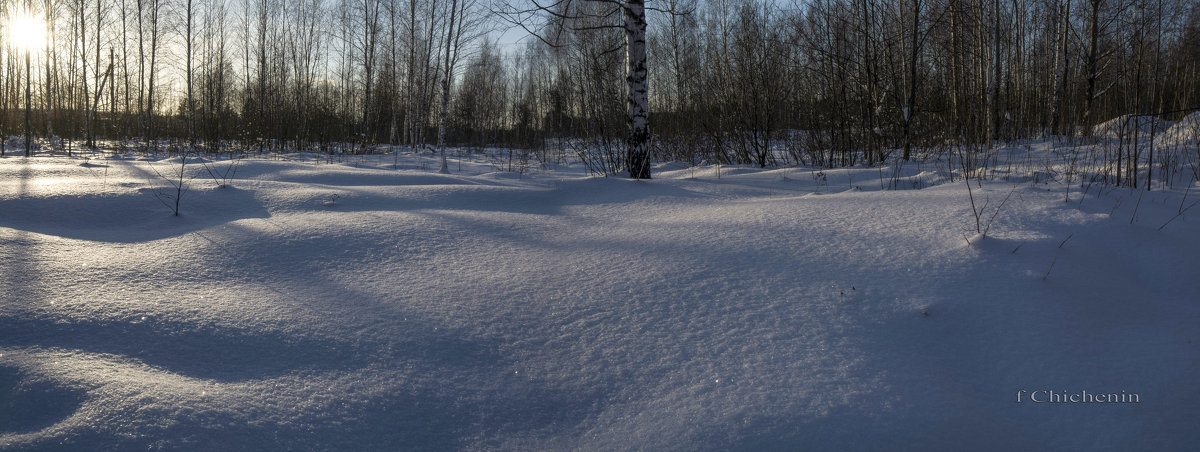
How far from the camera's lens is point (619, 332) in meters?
1.51

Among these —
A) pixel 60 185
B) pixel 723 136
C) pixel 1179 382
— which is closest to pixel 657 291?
pixel 1179 382

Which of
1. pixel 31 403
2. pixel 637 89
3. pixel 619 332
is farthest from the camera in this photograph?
pixel 637 89

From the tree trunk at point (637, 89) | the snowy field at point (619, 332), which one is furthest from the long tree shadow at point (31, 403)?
the tree trunk at point (637, 89)

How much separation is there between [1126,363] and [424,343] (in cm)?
177

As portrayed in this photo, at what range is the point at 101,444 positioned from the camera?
1.01m

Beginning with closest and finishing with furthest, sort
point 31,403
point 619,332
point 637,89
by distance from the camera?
1. point 31,403
2. point 619,332
3. point 637,89

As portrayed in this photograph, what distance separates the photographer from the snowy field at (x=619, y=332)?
3.73ft

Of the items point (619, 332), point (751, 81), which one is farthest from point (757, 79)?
point (619, 332)

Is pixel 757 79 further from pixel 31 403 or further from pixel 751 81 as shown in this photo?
pixel 31 403

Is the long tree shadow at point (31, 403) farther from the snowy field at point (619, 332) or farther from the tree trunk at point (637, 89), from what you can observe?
the tree trunk at point (637, 89)

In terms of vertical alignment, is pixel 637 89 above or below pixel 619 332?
above

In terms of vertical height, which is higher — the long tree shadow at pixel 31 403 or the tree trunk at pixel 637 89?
the tree trunk at pixel 637 89

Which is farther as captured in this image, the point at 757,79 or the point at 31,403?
the point at 757,79

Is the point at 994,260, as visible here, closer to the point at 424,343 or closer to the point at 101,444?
the point at 424,343
